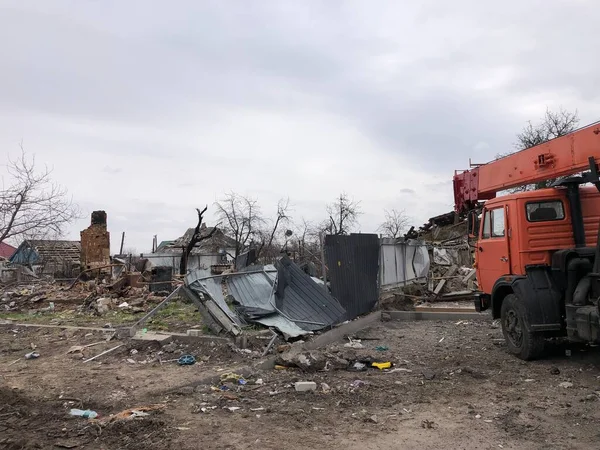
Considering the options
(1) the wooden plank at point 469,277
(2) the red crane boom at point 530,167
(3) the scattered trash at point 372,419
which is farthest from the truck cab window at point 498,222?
(1) the wooden plank at point 469,277

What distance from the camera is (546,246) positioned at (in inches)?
305

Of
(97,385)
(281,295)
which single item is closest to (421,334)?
(281,295)

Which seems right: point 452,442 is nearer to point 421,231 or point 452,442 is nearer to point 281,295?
point 281,295

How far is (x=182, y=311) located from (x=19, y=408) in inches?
262

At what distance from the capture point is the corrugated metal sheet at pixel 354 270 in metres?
11.9

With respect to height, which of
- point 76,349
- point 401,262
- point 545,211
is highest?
point 545,211

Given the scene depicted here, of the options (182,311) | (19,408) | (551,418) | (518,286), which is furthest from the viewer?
(182,311)

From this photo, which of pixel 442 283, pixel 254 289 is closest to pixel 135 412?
pixel 254 289

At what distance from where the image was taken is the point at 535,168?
816cm

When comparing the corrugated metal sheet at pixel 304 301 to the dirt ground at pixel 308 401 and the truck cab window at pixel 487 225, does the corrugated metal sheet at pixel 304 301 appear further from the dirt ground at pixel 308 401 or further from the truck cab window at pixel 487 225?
the truck cab window at pixel 487 225

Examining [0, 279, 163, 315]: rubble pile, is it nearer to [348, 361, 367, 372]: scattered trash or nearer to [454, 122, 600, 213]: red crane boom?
[348, 361, 367, 372]: scattered trash

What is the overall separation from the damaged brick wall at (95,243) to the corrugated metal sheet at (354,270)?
14.1 m

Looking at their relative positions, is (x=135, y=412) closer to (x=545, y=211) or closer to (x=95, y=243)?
(x=545, y=211)

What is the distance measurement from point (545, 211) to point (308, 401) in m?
4.89
